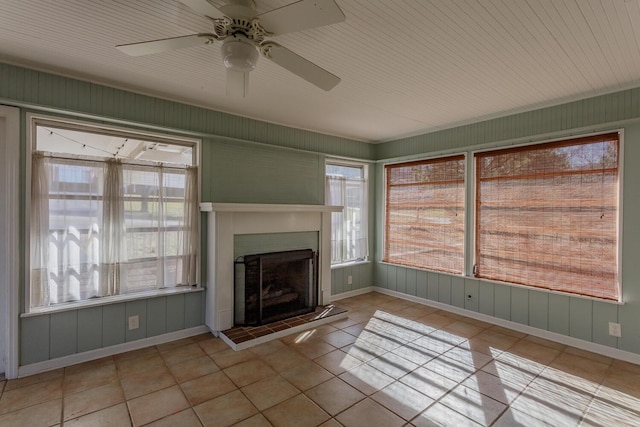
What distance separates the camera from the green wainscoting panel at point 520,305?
11.8ft

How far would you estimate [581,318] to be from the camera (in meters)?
3.22

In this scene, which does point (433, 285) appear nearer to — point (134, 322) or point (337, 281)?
point (337, 281)

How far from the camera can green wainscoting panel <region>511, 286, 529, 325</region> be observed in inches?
141

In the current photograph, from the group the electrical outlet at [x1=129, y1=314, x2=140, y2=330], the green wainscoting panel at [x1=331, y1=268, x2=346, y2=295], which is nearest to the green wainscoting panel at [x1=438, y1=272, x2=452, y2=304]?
the green wainscoting panel at [x1=331, y1=268, x2=346, y2=295]

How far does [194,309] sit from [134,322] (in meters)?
0.58

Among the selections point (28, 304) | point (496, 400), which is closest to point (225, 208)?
point (28, 304)

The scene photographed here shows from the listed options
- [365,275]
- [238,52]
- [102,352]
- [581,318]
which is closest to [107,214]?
[102,352]

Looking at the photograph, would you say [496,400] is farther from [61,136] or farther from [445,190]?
[61,136]

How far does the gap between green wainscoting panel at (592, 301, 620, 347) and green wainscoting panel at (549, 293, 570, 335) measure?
22 centimetres

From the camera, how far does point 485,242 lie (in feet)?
13.1

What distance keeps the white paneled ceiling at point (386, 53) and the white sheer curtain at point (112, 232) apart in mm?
861

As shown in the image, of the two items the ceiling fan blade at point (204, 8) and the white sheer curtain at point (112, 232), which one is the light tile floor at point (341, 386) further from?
the ceiling fan blade at point (204, 8)

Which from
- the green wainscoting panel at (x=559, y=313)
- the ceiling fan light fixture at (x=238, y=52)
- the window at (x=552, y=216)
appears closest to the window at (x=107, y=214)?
the ceiling fan light fixture at (x=238, y=52)

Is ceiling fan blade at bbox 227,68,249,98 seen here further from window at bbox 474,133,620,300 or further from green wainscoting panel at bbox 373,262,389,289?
green wainscoting panel at bbox 373,262,389,289
